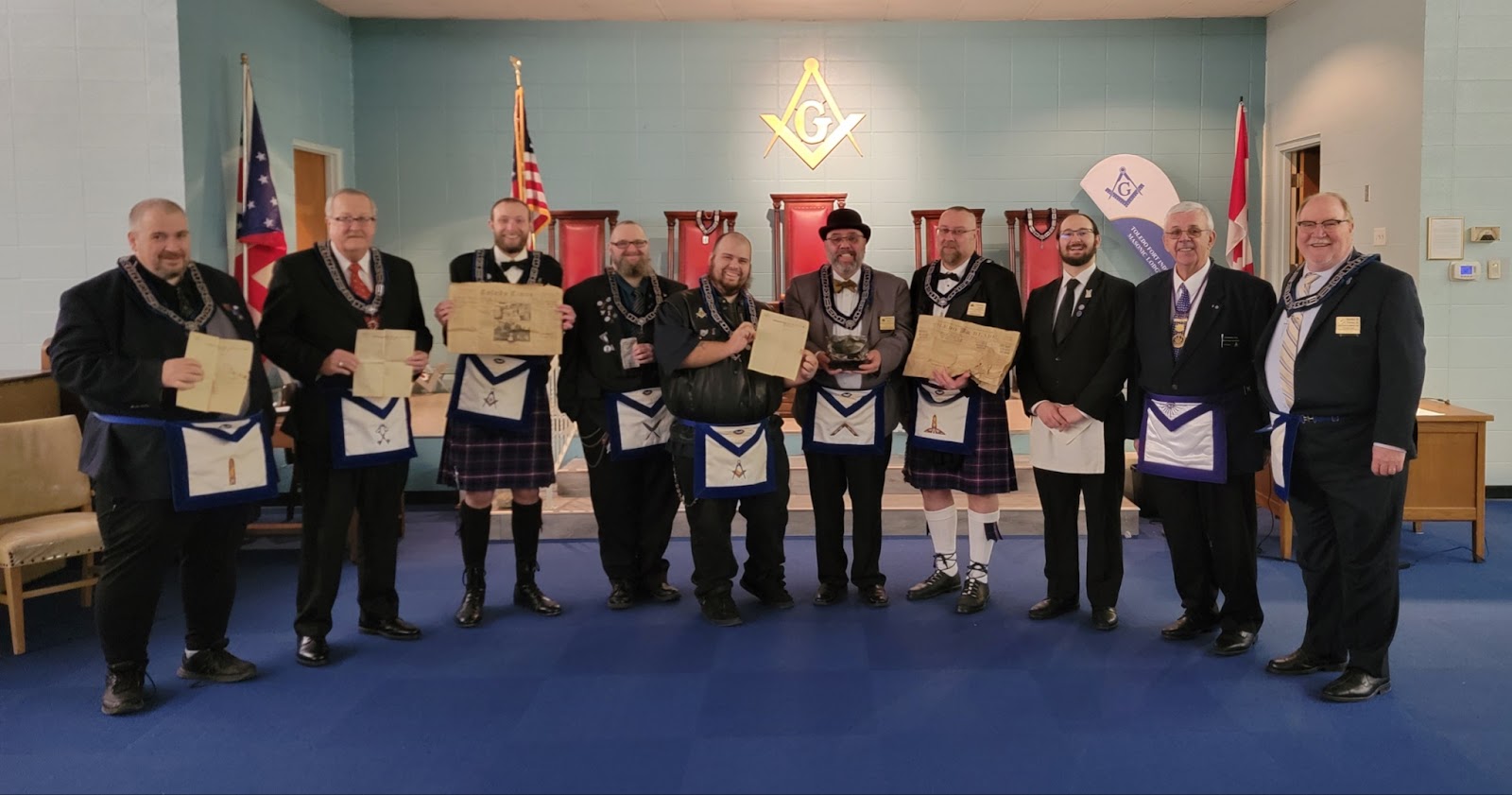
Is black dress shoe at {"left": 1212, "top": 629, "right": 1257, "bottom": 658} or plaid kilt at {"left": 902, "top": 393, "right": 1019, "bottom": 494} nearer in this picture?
black dress shoe at {"left": 1212, "top": 629, "right": 1257, "bottom": 658}

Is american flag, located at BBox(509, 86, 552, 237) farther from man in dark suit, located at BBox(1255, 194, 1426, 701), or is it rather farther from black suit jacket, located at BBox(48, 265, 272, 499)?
man in dark suit, located at BBox(1255, 194, 1426, 701)

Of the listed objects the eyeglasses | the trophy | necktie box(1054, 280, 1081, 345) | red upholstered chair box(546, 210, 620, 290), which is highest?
red upholstered chair box(546, 210, 620, 290)

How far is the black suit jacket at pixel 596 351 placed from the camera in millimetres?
4270

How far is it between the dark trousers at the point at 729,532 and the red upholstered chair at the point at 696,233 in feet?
12.9

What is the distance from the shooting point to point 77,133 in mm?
5680

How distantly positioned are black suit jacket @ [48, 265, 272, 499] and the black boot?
1.29 meters

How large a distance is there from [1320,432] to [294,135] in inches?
257

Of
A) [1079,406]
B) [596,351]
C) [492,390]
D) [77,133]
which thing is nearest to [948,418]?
[1079,406]

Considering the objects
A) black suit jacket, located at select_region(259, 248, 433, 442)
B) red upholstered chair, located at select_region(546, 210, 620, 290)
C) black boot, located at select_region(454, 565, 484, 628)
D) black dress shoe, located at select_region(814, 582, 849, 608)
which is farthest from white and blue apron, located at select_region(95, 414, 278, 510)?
Result: red upholstered chair, located at select_region(546, 210, 620, 290)

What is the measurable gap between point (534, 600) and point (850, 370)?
1601 mm

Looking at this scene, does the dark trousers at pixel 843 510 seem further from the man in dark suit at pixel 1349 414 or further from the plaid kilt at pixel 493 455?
the man in dark suit at pixel 1349 414

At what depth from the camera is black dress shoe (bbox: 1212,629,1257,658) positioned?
3.79 m

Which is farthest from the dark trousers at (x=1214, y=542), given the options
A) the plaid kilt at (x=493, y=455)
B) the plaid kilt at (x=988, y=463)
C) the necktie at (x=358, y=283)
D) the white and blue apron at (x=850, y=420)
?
the necktie at (x=358, y=283)

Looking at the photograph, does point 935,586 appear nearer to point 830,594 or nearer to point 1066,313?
point 830,594
